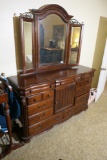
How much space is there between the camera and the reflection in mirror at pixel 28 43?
5.23ft

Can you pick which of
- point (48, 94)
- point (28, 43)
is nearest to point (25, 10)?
point (28, 43)

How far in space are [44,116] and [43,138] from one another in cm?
37

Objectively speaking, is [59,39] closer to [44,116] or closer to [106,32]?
[44,116]

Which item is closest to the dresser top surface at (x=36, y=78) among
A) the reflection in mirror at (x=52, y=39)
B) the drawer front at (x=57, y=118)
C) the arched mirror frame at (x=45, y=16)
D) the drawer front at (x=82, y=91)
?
the arched mirror frame at (x=45, y=16)

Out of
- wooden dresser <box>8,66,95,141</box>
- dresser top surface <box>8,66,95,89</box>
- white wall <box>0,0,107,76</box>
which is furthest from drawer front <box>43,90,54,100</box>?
white wall <box>0,0,107,76</box>

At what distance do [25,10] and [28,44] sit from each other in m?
0.46

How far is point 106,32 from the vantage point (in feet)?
9.73

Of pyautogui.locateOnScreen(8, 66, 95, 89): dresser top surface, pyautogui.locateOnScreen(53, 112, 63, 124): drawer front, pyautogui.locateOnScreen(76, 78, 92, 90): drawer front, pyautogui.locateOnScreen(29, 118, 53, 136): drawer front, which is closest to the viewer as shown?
pyautogui.locateOnScreen(8, 66, 95, 89): dresser top surface

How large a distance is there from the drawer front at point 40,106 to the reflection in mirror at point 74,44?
0.92m

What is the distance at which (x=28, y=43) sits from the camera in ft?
5.48

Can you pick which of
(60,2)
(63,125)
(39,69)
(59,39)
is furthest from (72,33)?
(63,125)

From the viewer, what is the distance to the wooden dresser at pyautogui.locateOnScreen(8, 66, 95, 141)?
1.51m

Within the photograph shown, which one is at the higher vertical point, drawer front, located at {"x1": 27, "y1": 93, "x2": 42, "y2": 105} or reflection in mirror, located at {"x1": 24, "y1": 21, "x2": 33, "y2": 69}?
reflection in mirror, located at {"x1": 24, "y1": 21, "x2": 33, "y2": 69}

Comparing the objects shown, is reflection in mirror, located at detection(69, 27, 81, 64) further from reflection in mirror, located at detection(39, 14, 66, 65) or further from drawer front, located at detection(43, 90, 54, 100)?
drawer front, located at detection(43, 90, 54, 100)
